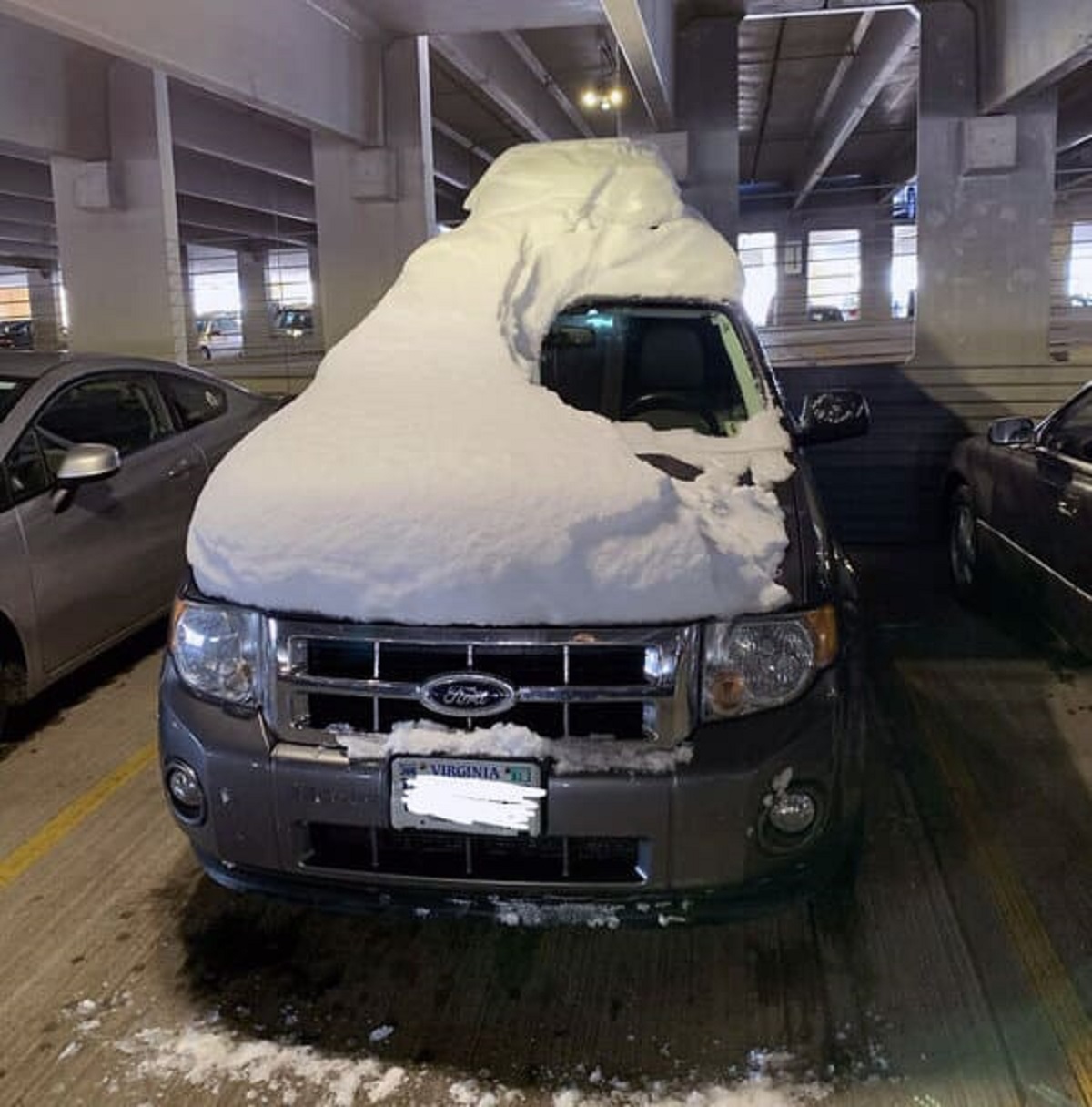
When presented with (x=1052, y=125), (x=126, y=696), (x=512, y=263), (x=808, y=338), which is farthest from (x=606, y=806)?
(x=808, y=338)

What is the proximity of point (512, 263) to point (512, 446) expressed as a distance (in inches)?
56.2

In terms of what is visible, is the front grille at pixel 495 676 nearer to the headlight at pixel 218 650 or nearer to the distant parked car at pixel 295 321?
the headlight at pixel 218 650

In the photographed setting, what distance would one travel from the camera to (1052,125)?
863 centimetres

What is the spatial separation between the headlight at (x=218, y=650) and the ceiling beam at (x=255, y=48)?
482 centimetres

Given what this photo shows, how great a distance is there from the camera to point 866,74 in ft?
47.9

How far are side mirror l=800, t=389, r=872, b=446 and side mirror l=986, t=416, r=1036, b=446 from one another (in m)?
1.53

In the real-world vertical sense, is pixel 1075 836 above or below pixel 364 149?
below

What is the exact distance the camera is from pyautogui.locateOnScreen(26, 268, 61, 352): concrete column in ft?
95.8

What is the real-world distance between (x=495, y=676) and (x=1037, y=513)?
3.51 metres

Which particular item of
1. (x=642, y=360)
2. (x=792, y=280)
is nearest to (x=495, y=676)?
(x=642, y=360)

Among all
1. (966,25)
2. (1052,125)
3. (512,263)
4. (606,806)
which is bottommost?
(606,806)

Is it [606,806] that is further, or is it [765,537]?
[765,537]

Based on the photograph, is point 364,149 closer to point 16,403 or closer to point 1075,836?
point 16,403

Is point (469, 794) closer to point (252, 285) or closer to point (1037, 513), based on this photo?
point (1037, 513)
